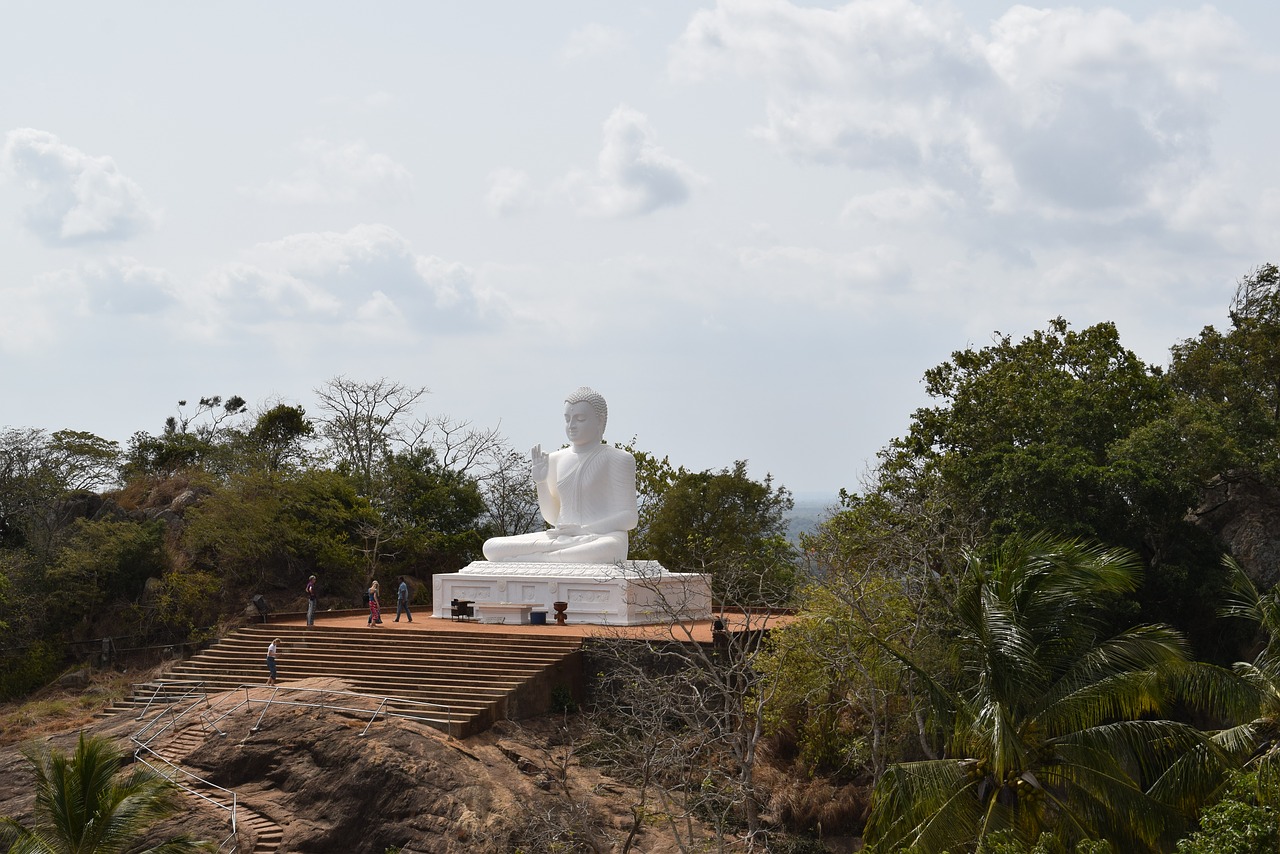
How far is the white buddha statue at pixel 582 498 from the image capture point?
28125mm

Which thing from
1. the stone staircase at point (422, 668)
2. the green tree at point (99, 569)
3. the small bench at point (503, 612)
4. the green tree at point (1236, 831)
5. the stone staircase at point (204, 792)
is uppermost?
the green tree at point (99, 569)

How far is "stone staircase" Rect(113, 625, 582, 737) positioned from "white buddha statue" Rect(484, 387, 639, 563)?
3.14 metres

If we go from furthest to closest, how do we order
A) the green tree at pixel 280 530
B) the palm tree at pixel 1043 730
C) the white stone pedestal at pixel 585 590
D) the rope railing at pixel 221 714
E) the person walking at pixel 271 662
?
the green tree at pixel 280 530
the white stone pedestal at pixel 585 590
the person walking at pixel 271 662
the rope railing at pixel 221 714
the palm tree at pixel 1043 730

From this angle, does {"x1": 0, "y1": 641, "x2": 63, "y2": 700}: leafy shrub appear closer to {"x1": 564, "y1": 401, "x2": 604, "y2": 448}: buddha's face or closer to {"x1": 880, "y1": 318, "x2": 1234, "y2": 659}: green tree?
{"x1": 564, "y1": 401, "x2": 604, "y2": 448}: buddha's face

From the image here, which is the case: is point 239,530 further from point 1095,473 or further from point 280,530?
point 1095,473

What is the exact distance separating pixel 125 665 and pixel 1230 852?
28.9 m

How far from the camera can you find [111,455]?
40.1m

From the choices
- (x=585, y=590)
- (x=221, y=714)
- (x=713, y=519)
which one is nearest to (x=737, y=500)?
(x=713, y=519)

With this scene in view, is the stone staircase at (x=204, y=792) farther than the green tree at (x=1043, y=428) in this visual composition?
No

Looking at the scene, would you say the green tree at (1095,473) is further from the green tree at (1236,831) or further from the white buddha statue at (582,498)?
the green tree at (1236,831)

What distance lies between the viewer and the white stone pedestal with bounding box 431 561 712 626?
84.4 ft

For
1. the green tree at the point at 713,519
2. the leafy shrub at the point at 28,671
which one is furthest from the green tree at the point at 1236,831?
the leafy shrub at the point at 28,671

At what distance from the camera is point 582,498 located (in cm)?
2933

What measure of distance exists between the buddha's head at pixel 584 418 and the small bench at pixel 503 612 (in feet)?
15.6
